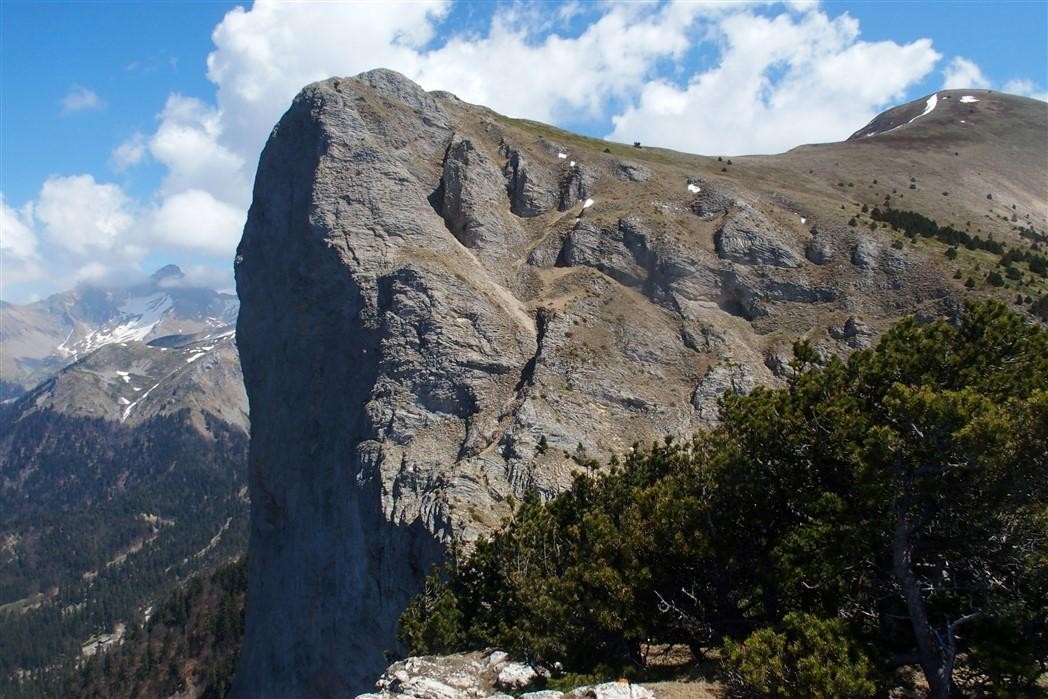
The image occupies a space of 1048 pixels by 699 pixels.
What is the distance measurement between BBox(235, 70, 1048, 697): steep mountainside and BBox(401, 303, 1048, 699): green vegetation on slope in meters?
15.3

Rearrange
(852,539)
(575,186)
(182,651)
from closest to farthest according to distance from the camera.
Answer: (852,539) → (575,186) → (182,651)

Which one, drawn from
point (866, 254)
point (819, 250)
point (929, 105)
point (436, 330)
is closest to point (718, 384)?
point (819, 250)

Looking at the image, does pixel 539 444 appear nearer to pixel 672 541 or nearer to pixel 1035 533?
pixel 672 541

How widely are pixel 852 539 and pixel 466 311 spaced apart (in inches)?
1421

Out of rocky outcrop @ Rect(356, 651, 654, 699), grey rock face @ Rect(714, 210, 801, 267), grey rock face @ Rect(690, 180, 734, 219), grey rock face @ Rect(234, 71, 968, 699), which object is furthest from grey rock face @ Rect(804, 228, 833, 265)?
A: rocky outcrop @ Rect(356, 651, 654, 699)

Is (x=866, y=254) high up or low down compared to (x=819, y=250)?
down

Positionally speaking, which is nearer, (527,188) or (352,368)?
(352,368)

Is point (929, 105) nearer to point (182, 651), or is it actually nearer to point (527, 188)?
point (527, 188)

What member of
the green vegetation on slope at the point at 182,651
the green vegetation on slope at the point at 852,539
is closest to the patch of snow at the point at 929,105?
the green vegetation on slope at the point at 852,539

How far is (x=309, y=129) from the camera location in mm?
63312

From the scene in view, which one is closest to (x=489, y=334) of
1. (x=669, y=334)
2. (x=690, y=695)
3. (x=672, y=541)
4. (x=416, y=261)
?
(x=416, y=261)

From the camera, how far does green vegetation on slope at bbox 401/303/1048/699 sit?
1630 centimetres

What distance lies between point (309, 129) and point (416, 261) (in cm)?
1948

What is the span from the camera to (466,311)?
169 feet
